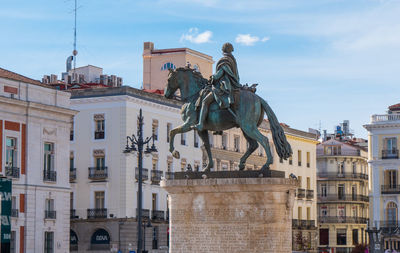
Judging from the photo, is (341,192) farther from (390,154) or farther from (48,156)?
(48,156)

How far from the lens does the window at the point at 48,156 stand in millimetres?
56625

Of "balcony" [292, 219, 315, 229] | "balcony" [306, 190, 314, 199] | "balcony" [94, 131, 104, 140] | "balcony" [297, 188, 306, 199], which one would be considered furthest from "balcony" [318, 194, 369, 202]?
"balcony" [94, 131, 104, 140]

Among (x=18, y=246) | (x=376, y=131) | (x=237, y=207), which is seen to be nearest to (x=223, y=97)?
(x=237, y=207)

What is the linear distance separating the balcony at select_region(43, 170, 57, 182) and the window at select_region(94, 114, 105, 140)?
10567 millimetres

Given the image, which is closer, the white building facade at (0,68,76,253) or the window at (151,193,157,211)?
the white building facade at (0,68,76,253)

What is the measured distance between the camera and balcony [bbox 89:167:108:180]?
66.4m

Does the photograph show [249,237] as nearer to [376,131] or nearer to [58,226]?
[58,226]

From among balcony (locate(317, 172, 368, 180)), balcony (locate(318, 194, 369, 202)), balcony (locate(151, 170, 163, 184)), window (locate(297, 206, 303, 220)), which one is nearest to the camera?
balcony (locate(151, 170, 163, 184))

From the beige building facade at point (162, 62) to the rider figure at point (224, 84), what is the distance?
5549cm

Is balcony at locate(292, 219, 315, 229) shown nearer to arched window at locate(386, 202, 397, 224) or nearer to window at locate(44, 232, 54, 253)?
arched window at locate(386, 202, 397, 224)

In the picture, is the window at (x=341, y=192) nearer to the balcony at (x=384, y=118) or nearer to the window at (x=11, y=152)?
the balcony at (x=384, y=118)

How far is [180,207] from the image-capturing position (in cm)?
2423

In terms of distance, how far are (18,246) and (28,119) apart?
6865mm

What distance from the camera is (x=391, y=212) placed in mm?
83500
